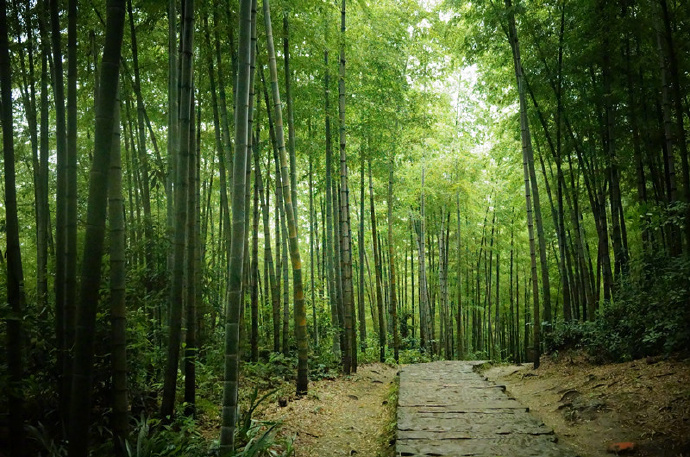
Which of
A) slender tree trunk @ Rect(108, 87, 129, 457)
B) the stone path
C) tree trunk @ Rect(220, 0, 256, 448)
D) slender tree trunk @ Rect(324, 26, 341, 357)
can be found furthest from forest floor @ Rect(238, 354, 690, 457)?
slender tree trunk @ Rect(324, 26, 341, 357)

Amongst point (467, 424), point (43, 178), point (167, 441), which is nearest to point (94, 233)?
point (167, 441)

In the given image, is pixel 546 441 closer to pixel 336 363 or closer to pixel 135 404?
pixel 135 404

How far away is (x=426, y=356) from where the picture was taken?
35.2 feet

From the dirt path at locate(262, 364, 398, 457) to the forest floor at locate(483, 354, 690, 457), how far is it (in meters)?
1.66

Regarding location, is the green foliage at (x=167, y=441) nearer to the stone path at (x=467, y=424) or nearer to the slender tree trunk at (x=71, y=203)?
the slender tree trunk at (x=71, y=203)

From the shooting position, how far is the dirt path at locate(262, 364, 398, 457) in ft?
12.2

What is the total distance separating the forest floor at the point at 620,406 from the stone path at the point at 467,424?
1.03 feet

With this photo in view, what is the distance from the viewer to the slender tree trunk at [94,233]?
1902mm

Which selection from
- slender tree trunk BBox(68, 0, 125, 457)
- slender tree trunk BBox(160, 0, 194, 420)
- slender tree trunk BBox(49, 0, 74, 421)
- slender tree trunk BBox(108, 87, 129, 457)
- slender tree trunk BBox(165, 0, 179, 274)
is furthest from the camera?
slender tree trunk BBox(165, 0, 179, 274)

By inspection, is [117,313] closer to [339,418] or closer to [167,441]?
[167,441]

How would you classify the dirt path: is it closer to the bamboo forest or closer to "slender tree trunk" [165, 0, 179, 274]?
the bamboo forest

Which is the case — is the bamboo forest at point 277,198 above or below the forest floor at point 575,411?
above

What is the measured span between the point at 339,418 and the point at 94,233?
3531 mm

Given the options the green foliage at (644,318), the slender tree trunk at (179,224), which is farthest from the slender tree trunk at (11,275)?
the green foliage at (644,318)
